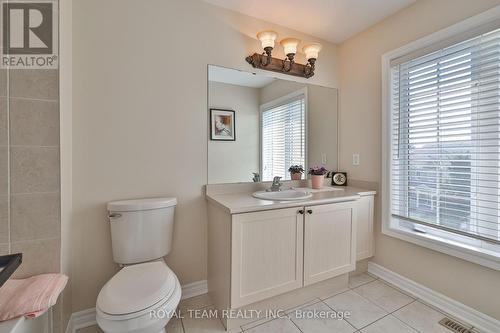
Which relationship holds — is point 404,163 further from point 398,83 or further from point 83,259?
point 83,259

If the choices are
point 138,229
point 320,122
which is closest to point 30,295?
point 138,229

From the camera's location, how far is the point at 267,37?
190 cm

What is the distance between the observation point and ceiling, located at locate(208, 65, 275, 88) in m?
1.86

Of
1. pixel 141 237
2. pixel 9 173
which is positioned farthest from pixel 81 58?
pixel 141 237

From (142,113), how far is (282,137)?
126 cm

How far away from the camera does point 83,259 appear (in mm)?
1502

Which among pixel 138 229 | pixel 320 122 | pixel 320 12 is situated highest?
pixel 320 12

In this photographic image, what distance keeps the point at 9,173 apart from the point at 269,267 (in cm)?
154

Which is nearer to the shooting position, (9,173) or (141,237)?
(9,173)

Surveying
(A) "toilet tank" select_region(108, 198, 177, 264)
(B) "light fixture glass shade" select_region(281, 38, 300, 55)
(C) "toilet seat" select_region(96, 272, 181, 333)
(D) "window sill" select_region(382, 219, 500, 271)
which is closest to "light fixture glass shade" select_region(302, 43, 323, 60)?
(B) "light fixture glass shade" select_region(281, 38, 300, 55)

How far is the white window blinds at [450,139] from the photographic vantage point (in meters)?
1.44

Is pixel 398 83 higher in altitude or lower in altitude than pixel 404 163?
higher

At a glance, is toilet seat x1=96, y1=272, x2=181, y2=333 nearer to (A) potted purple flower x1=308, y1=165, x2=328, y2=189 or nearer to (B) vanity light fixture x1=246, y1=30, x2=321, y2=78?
(A) potted purple flower x1=308, y1=165, x2=328, y2=189

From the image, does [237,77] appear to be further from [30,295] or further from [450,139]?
[30,295]
